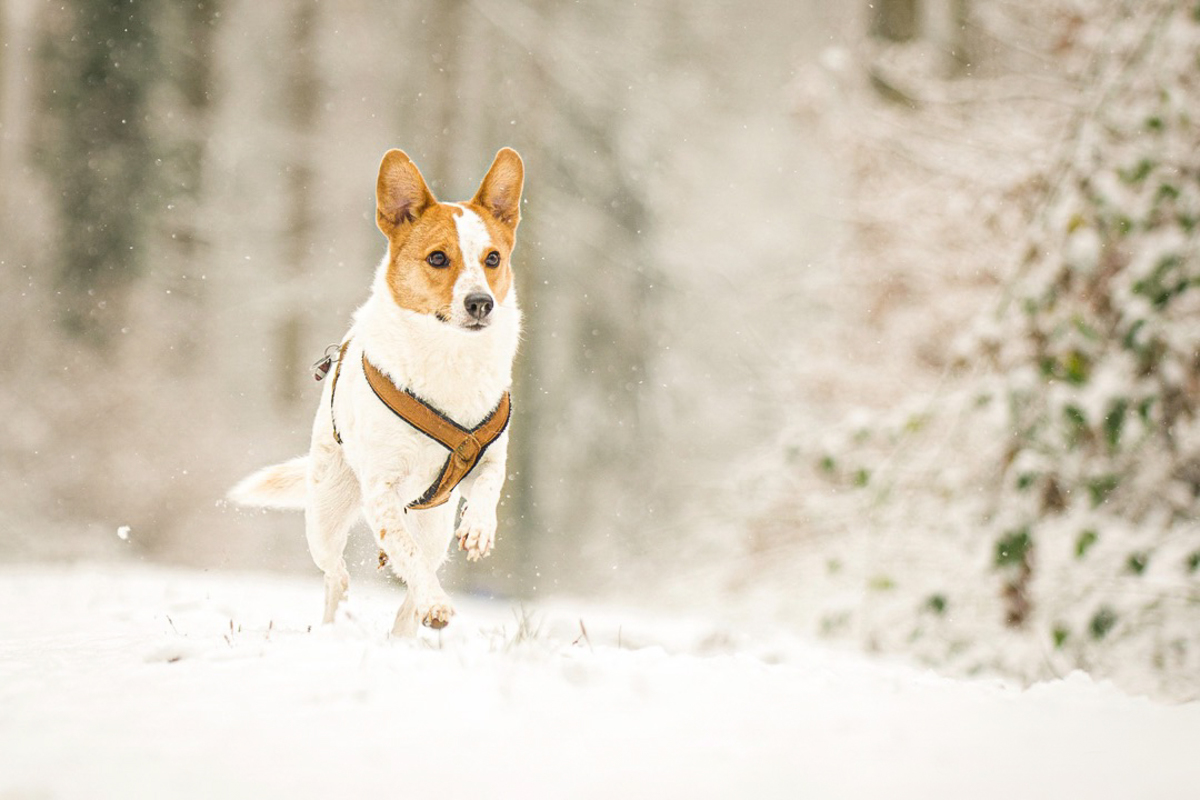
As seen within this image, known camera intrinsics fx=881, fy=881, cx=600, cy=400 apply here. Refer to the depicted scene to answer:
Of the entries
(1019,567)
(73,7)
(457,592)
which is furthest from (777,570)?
(73,7)

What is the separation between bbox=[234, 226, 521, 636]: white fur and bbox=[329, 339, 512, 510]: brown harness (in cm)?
2

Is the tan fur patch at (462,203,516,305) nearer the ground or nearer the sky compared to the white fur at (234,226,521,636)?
nearer the sky

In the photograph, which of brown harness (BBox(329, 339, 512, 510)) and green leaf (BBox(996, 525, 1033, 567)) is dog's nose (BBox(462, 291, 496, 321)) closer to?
brown harness (BBox(329, 339, 512, 510))

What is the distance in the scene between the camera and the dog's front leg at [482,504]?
8.45 feet

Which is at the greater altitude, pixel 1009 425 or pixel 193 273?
pixel 1009 425

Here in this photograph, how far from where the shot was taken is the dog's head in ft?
8.90

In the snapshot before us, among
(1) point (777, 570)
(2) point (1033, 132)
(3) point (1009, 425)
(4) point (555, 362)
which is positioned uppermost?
(2) point (1033, 132)

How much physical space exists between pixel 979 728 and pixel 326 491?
2.28 metres

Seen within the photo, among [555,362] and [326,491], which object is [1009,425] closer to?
[326,491]

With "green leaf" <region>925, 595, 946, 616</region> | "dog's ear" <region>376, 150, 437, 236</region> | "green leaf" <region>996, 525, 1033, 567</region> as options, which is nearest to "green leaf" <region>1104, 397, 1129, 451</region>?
"green leaf" <region>996, 525, 1033, 567</region>

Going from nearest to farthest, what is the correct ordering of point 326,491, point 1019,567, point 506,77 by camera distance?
point 326,491 → point 1019,567 → point 506,77

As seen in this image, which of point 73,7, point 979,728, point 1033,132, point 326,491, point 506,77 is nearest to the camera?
point 979,728

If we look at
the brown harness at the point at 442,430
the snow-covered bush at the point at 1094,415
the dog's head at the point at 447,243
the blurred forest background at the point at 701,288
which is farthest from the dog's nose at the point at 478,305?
the blurred forest background at the point at 701,288

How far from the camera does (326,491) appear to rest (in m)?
3.26
